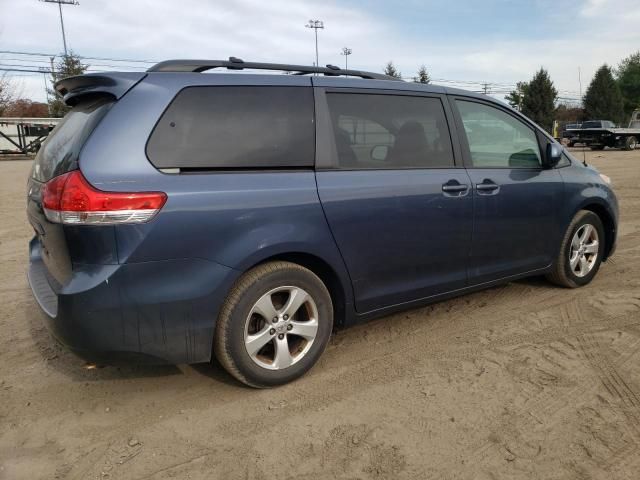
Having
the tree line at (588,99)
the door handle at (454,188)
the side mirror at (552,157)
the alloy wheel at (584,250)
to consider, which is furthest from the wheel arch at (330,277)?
the tree line at (588,99)

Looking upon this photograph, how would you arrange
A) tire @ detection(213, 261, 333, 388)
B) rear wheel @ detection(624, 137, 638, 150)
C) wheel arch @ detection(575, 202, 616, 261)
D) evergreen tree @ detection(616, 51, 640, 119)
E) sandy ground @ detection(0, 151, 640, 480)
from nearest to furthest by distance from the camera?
sandy ground @ detection(0, 151, 640, 480) < tire @ detection(213, 261, 333, 388) < wheel arch @ detection(575, 202, 616, 261) < rear wheel @ detection(624, 137, 638, 150) < evergreen tree @ detection(616, 51, 640, 119)

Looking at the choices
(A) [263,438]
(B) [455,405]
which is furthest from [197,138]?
(B) [455,405]

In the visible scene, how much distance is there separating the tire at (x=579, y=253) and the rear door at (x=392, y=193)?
1271mm

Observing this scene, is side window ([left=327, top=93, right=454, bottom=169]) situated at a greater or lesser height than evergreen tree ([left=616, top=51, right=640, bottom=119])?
lesser

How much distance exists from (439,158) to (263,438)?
219 cm

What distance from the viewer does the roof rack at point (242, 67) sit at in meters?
2.85

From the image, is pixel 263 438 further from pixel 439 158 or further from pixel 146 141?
pixel 439 158

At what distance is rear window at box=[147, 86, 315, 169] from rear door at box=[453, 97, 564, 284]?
1382 mm

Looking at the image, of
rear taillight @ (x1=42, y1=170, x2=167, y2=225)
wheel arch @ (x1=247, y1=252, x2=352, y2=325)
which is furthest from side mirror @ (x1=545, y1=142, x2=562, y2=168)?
rear taillight @ (x1=42, y1=170, x2=167, y2=225)

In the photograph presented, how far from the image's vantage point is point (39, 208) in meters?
2.79

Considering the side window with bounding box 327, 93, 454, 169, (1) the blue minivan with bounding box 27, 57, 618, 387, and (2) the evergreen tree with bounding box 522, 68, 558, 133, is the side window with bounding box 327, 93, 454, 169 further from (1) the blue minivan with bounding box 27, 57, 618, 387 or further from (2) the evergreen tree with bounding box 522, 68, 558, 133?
(2) the evergreen tree with bounding box 522, 68, 558, 133

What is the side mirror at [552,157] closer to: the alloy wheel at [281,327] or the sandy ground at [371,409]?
the sandy ground at [371,409]

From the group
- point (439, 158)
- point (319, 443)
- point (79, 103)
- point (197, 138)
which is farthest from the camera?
point (439, 158)

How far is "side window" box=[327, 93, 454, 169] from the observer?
3223 mm
